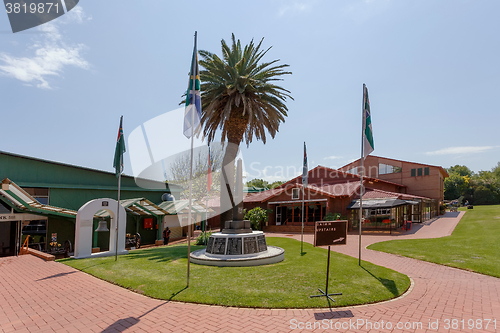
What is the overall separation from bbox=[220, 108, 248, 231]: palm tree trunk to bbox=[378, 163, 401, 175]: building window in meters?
31.0

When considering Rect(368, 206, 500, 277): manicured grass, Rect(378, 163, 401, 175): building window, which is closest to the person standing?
Rect(368, 206, 500, 277): manicured grass

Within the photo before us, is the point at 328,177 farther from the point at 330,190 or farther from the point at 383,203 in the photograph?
the point at 383,203

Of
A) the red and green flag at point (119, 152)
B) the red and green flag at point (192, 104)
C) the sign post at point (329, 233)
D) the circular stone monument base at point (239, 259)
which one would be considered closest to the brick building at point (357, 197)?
the circular stone monument base at point (239, 259)

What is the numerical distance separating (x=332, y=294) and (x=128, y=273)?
767 cm

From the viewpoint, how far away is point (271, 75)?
21266mm

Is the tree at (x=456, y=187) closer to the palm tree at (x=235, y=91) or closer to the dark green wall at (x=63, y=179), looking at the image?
the palm tree at (x=235, y=91)

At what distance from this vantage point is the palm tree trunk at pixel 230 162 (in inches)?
779

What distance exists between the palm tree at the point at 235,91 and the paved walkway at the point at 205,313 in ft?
39.4

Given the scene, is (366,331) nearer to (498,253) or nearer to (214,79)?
(498,253)

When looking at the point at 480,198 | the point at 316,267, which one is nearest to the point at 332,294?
the point at 316,267

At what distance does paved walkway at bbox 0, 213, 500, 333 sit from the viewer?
21.6ft

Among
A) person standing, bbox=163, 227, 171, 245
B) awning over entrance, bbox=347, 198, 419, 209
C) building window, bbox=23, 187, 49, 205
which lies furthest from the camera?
awning over entrance, bbox=347, 198, 419, 209

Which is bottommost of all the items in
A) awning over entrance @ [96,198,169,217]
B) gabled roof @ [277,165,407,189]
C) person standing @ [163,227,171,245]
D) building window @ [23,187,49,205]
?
person standing @ [163,227,171,245]

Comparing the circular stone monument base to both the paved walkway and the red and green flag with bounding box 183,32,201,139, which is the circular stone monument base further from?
the red and green flag with bounding box 183,32,201,139
